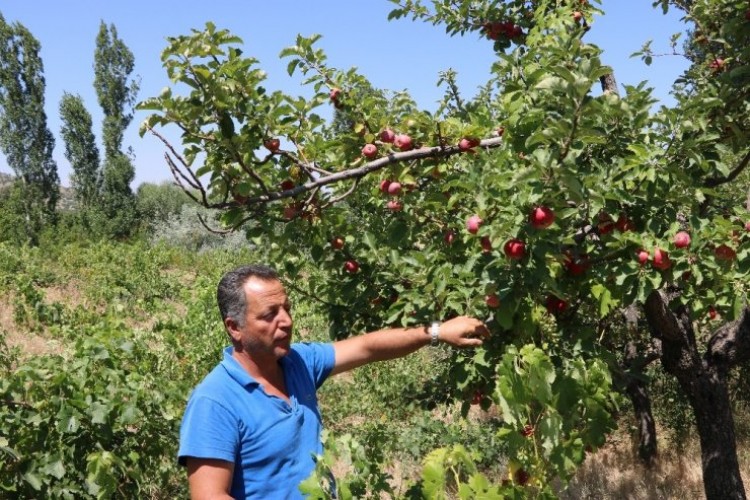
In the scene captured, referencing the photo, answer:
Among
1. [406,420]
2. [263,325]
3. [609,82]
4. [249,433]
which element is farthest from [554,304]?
[406,420]

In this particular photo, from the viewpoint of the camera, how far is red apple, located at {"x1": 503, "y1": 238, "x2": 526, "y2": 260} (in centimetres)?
175

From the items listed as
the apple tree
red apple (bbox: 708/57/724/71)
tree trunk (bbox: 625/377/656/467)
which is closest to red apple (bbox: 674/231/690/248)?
the apple tree

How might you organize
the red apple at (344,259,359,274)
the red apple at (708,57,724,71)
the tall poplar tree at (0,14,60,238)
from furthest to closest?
1. the tall poplar tree at (0,14,60,238)
2. the red apple at (708,57,724,71)
3. the red apple at (344,259,359,274)

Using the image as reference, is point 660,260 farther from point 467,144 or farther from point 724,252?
point 467,144

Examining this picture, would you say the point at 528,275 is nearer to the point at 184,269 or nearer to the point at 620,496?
the point at 620,496

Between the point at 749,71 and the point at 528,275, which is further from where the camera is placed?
the point at 749,71

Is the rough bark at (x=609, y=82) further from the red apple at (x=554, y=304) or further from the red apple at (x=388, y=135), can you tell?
the red apple at (x=554, y=304)

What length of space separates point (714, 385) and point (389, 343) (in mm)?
2101

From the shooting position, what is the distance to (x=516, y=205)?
1782 millimetres

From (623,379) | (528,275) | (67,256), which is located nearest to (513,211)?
(528,275)

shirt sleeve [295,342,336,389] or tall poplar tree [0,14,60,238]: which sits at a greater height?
tall poplar tree [0,14,60,238]

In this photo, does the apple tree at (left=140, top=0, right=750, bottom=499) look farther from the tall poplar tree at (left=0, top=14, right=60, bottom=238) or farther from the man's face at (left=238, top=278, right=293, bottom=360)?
the tall poplar tree at (left=0, top=14, right=60, bottom=238)

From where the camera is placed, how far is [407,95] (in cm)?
283

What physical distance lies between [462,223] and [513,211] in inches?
25.7
